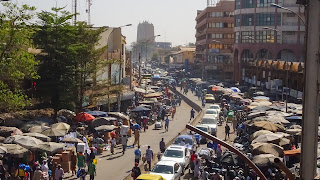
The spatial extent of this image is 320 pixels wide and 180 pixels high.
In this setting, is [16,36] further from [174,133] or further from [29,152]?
[174,133]

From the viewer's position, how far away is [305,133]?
7.30 meters

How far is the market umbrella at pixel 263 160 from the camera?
20.5 meters

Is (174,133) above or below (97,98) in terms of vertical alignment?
below

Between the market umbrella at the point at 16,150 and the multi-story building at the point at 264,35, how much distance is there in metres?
48.3

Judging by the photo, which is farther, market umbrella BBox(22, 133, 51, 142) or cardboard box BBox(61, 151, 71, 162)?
market umbrella BBox(22, 133, 51, 142)

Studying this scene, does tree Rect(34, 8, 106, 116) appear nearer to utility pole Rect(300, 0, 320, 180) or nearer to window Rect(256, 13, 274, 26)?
utility pole Rect(300, 0, 320, 180)

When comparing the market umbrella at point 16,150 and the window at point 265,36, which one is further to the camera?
the window at point 265,36

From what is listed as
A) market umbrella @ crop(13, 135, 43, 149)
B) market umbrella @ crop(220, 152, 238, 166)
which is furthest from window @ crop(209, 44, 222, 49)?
market umbrella @ crop(13, 135, 43, 149)

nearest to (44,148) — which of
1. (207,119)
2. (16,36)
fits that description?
(16,36)

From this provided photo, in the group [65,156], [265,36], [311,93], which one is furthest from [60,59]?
[265,36]

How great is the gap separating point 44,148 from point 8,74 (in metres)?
4.42

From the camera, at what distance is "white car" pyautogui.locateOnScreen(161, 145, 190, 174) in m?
23.5

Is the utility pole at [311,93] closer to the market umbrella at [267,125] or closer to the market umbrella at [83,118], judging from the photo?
the market umbrella at [267,125]

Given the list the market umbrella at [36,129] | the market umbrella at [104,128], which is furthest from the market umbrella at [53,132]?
the market umbrella at [104,128]
